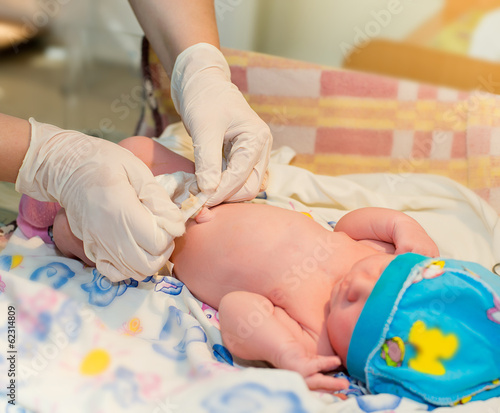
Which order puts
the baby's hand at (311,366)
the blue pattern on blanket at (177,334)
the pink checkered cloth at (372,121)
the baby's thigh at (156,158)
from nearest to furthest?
the baby's hand at (311,366)
the blue pattern on blanket at (177,334)
the baby's thigh at (156,158)
the pink checkered cloth at (372,121)

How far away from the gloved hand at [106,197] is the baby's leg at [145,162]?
12 cm

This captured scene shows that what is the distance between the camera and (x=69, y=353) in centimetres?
101

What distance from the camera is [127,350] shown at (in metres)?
1.02

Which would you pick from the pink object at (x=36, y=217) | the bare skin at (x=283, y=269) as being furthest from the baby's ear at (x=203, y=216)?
the pink object at (x=36, y=217)

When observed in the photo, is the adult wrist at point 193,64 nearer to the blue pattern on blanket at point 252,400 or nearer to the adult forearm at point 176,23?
the adult forearm at point 176,23

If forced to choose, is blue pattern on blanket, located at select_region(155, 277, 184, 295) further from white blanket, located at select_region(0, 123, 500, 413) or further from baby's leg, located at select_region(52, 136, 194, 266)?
baby's leg, located at select_region(52, 136, 194, 266)

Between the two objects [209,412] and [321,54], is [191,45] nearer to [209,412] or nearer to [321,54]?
[209,412]

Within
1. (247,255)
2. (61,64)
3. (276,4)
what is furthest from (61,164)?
(61,64)

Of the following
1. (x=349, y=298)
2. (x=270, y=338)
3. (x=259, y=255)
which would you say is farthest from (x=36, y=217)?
(x=349, y=298)

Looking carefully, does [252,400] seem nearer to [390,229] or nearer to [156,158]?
[390,229]

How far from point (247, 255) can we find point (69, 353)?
0.42 metres

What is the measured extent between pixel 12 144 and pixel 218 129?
46 cm

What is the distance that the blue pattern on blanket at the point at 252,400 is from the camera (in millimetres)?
823

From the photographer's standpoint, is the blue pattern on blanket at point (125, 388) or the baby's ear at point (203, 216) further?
the baby's ear at point (203, 216)
